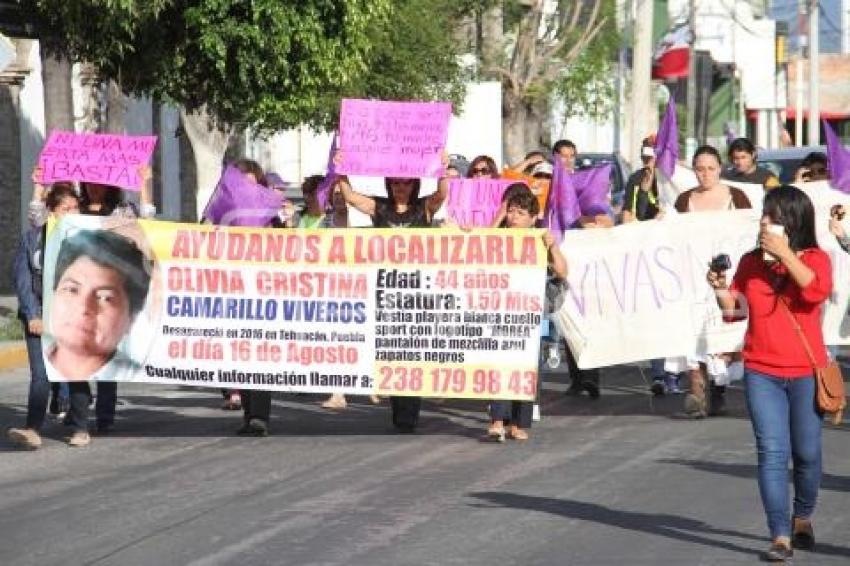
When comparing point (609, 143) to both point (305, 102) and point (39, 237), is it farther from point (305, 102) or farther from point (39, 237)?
point (39, 237)

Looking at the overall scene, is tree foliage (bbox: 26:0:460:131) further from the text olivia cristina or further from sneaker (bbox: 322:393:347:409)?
the text olivia cristina

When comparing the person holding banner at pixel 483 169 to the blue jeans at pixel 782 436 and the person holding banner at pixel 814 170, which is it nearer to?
the person holding banner at pixel 814 170

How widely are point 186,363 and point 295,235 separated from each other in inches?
41.9

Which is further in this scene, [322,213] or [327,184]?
[322,213]

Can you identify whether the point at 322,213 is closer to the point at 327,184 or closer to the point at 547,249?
the point at 327,184

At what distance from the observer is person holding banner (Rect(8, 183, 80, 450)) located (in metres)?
13.2

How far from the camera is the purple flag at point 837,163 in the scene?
14.6m

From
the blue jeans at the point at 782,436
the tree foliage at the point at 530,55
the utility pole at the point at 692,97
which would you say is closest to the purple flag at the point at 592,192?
the blue jeans at the point at 782,436

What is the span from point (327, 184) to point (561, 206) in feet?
5.41

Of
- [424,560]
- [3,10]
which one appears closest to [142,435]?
[424,560]

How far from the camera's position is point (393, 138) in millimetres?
13617

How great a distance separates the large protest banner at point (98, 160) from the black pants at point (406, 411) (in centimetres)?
216

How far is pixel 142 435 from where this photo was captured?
13.9 metres

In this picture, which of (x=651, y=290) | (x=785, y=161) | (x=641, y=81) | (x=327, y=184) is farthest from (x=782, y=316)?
(x=641, y=81)
